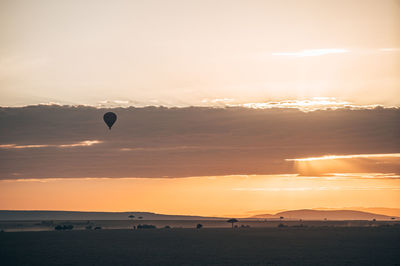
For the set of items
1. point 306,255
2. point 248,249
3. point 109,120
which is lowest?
point 306,255

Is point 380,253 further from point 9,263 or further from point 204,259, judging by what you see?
point 9,263

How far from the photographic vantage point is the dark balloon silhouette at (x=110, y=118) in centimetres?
9194

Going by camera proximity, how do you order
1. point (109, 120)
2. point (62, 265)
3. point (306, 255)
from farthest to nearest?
point (109, 120)
point (306, 255)
point (62, 265)

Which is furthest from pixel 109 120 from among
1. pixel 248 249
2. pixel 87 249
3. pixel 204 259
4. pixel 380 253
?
pixel 380 253

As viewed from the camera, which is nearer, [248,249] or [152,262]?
[152,262]

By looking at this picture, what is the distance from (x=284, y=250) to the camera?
71.7 meters

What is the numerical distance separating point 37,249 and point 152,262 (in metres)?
23.2

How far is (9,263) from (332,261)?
30097 millimetres

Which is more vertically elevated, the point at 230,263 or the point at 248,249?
the point at 248,249

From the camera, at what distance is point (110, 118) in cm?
9275

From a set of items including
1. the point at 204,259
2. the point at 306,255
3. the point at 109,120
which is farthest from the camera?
the point at 109,120

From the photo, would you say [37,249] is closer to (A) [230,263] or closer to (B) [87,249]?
(B) [87,249]

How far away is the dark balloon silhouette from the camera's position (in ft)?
302

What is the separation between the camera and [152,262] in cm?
5709
